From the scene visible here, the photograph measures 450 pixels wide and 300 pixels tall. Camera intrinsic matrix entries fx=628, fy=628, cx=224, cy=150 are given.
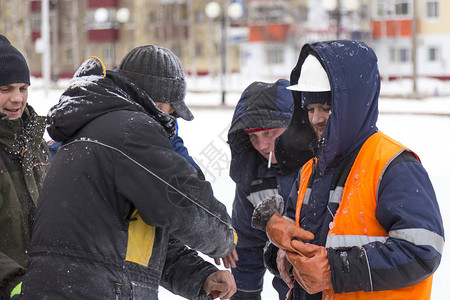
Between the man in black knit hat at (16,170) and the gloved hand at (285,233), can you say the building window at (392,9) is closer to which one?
the man in black knit hat at (16,170)

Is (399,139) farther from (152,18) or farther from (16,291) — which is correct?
(152,18)

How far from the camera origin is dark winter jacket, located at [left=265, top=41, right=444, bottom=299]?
1909mm

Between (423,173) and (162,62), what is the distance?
3.52 feet

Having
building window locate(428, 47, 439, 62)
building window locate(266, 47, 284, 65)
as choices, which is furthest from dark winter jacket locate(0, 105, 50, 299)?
building window locate(266, 47, 284, 65)

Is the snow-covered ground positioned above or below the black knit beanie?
below

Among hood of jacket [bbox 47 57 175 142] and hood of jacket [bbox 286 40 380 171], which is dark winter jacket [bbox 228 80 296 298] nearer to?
hood of jacket [bbox 286 40 380 171]

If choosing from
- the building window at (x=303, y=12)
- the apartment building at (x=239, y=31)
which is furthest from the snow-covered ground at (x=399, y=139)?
the building window at (x=303, y=12)

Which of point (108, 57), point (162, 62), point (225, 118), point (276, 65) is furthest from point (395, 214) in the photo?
point (108, 57)

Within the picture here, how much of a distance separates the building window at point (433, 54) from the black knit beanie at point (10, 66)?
30.6 meters

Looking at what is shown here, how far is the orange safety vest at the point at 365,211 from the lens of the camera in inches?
78.9

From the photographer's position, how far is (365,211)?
2.01 m

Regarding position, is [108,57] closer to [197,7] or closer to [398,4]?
[197,7]

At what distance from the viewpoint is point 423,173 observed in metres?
1.97

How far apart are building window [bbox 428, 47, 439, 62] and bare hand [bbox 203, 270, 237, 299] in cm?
3107
